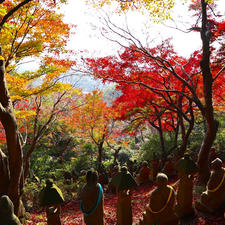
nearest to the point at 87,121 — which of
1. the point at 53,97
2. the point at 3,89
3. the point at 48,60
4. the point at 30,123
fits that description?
the point at 53,97

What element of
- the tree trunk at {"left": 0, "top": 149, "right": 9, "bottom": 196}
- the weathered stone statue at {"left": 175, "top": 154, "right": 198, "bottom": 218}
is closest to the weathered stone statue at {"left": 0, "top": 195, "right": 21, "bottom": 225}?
the tree trunk at {"left": 0, "top": 149, "right": 9, "bottom": 196}

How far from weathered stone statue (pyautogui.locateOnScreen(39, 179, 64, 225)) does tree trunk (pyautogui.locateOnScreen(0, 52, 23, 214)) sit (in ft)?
5.01

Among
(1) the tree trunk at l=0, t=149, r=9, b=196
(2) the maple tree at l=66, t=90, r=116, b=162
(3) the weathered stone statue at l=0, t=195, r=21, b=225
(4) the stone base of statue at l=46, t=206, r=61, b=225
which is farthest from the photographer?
(2) the maple tree at l=66, t=90, r=116, b=162

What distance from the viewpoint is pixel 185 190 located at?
14.8 feet

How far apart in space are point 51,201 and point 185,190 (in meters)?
2.99

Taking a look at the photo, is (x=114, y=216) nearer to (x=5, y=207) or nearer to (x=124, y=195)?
(x=124, y=195)

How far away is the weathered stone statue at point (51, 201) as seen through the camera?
3.81m

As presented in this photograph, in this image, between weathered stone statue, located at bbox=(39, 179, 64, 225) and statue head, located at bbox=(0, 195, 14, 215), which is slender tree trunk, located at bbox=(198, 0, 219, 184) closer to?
weathered stone statue, located at bbox=(39, 179, 64, 225)

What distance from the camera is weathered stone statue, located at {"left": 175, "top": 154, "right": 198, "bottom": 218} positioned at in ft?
14.4

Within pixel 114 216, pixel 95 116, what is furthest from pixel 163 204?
pixel 95 116

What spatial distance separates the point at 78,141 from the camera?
1753 centimetres

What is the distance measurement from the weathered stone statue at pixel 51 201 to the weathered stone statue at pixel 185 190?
2.67 metres

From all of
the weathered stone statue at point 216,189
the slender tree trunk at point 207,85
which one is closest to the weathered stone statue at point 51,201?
the weathered stone statue at point 216,189

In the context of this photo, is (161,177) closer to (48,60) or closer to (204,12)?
(204,12)
